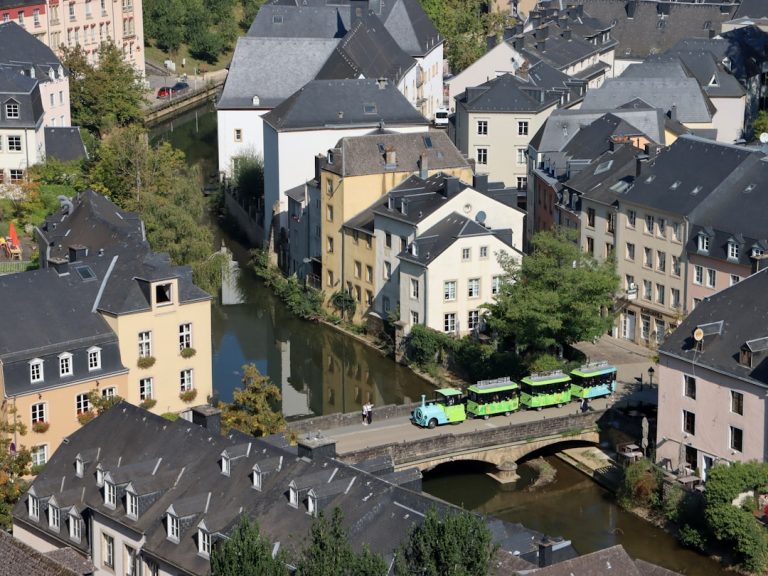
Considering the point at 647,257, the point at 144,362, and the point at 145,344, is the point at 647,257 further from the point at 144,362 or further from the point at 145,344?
the point at 144,362

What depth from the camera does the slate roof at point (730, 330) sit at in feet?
206

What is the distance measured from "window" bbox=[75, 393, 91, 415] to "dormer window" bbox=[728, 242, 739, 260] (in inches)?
1064

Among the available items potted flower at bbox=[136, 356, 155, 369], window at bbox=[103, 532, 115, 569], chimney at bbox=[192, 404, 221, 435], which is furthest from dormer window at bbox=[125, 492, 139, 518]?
potted flower at bbox=[136, 356, 155, 369]

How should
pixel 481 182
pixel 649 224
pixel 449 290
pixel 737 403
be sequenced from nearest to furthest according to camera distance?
pixel 737 403
pixel 649 224
pixel 449 290
pixel 481 182

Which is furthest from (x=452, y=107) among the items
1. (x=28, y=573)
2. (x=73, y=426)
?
(x=28, y=573)

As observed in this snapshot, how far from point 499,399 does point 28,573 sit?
91.2 ft

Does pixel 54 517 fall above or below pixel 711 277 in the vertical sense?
below

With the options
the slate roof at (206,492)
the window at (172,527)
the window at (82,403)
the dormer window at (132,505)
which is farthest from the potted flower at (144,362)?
the window at (172,527)

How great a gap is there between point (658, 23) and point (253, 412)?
7668 centimetres

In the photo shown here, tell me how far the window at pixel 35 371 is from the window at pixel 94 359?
1843 mm

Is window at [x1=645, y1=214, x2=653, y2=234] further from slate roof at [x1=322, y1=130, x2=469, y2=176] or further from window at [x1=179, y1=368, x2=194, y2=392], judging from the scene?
window at [x1=179, y1=368, x2=194, y2=392]

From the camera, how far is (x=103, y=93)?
11444 cm

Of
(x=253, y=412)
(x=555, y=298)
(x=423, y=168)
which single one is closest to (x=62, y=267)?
(x=253, y=412)

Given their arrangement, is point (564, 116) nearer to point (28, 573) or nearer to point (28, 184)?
point (28, 184)
